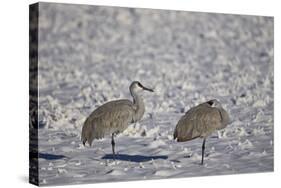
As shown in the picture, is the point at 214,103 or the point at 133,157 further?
the point at 214,103

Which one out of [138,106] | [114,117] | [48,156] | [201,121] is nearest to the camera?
[48,156]

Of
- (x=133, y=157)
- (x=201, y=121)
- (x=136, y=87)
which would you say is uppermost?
(x=136, y=87)

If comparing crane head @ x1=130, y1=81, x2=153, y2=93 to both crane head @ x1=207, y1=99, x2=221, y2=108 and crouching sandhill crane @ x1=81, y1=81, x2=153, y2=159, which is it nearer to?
crouching sandhill crane @ x1=81, y1=81, x2=153, y2=159

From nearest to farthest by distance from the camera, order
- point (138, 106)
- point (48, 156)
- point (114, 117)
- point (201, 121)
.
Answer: point (48, 156), point (114, 117), point (138, 106), point (201, 121)

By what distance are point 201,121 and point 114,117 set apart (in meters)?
1.08

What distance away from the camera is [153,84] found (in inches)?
350

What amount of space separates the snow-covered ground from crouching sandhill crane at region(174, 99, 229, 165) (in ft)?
0.24

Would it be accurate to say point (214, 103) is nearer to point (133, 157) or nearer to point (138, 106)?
point (138, 106)

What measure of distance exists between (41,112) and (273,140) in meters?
3.03

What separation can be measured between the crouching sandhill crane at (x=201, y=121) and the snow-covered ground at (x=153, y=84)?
7 centimetres

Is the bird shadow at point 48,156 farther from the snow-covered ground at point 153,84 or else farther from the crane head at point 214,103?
the crane head at point 214,103

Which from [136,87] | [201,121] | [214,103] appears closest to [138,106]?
[136,87]

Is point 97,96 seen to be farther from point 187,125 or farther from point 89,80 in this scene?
point 187,125

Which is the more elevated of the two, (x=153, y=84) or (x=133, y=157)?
(x=153, y=84)
